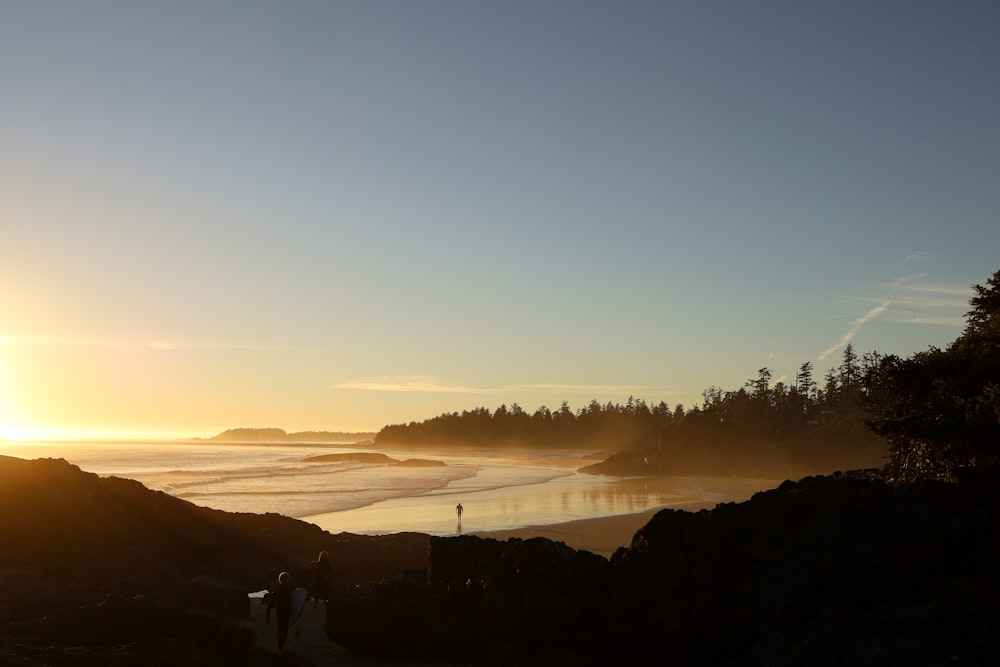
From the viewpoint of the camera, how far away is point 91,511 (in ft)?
79.0

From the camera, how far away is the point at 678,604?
13.4 meters

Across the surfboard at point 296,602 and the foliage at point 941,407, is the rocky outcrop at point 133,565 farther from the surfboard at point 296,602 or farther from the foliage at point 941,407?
the foliage at point 941,407

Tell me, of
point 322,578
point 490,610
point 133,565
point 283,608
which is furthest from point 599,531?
point 283,608

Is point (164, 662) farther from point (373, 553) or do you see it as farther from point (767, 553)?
point (373, 553)

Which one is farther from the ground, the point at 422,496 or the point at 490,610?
the point at 490,610

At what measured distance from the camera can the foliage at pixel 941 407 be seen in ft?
45.0

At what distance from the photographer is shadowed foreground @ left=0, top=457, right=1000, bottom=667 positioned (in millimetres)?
10984

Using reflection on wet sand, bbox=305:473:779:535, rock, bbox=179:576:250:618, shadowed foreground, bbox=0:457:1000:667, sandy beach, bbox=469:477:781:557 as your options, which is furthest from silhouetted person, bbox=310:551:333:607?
reflection on wet sand, bbox=305:473:779:535

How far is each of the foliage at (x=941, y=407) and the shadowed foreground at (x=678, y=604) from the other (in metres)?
0.98

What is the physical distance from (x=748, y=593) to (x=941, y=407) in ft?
19.4

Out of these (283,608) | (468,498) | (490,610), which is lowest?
(468,498)

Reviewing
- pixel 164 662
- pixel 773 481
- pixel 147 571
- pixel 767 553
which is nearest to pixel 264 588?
pixel 147 571

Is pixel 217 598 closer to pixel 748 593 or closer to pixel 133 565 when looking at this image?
pixel 133 565

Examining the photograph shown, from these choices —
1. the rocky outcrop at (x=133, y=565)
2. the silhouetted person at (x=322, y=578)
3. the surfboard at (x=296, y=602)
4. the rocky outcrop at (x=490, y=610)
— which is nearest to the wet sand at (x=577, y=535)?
the silhouetted person at (x=322, y=578)
